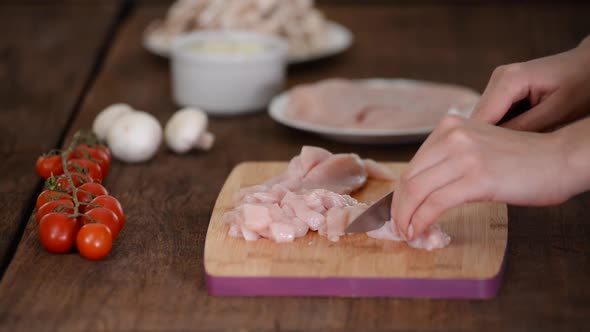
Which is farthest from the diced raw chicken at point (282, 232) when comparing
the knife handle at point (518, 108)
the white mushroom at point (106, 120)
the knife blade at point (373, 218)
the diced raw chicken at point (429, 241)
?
the white mushroom at point (106, 120)

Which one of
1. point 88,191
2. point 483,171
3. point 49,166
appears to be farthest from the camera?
point 49,166

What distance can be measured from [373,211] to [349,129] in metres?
0.65

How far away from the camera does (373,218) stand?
5.48 feet

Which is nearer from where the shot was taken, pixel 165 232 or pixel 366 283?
pixel 366 283

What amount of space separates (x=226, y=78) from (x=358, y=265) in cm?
115

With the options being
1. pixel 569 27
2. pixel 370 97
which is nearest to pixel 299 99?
pixel 370 97

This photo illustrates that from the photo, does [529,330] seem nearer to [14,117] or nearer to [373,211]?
[373,211]

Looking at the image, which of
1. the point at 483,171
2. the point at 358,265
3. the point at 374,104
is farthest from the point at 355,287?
the point at 374,104

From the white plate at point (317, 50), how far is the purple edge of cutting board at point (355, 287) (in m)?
1.53

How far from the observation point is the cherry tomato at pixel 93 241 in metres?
1.63

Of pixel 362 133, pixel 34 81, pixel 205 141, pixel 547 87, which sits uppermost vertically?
pixel 547 87

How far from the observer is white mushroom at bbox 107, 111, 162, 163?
7.25ft

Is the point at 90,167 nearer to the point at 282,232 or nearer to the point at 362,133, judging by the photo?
the point at 282,232

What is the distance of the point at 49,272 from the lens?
163 centimetres
